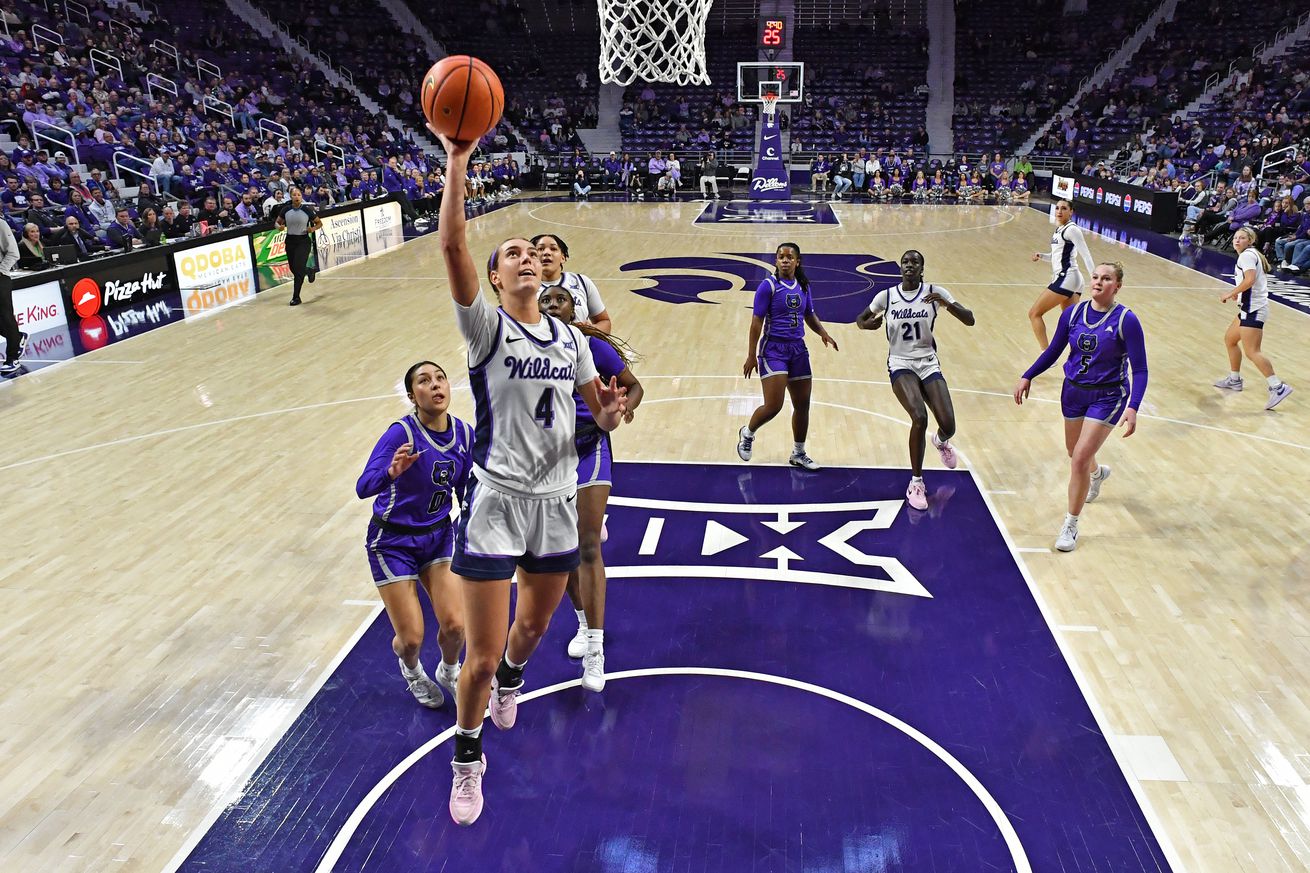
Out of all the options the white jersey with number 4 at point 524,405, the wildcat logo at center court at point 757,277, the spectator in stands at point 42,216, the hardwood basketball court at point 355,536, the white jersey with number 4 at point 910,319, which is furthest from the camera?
the wildcat logo at center court at point 757,277

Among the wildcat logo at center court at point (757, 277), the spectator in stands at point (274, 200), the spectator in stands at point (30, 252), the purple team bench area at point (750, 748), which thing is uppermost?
the spectator in stands at point (274, 200)

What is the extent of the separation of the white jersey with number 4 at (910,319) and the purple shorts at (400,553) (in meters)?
3.75

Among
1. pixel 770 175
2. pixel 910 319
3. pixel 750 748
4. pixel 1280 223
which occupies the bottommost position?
pixel 750 748

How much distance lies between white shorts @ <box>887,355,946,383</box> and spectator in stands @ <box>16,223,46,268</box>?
11.4 m

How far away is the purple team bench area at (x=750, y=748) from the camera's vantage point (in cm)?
381

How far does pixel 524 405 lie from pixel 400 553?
4.10ft

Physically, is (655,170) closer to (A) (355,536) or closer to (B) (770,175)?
(B) (770,175)

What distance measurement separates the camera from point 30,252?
43.1 ft

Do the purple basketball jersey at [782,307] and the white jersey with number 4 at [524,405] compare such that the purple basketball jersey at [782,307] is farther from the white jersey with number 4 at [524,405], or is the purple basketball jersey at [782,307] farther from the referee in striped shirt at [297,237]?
the referee in striped shirt at [297,237]

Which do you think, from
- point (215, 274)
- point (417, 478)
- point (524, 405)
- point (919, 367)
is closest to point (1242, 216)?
point (919, 367)

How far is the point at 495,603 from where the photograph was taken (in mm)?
3619

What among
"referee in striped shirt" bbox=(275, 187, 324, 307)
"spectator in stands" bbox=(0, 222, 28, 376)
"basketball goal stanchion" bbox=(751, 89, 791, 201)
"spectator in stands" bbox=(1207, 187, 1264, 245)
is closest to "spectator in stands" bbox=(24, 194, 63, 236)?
"spectator in stands" bbox=(0, 222, 28, 376)

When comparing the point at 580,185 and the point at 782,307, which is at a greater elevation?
the point at 580,185

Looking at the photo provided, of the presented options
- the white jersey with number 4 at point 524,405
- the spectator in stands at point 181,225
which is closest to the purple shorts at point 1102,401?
the white jersey with number 4 at point 524,405
